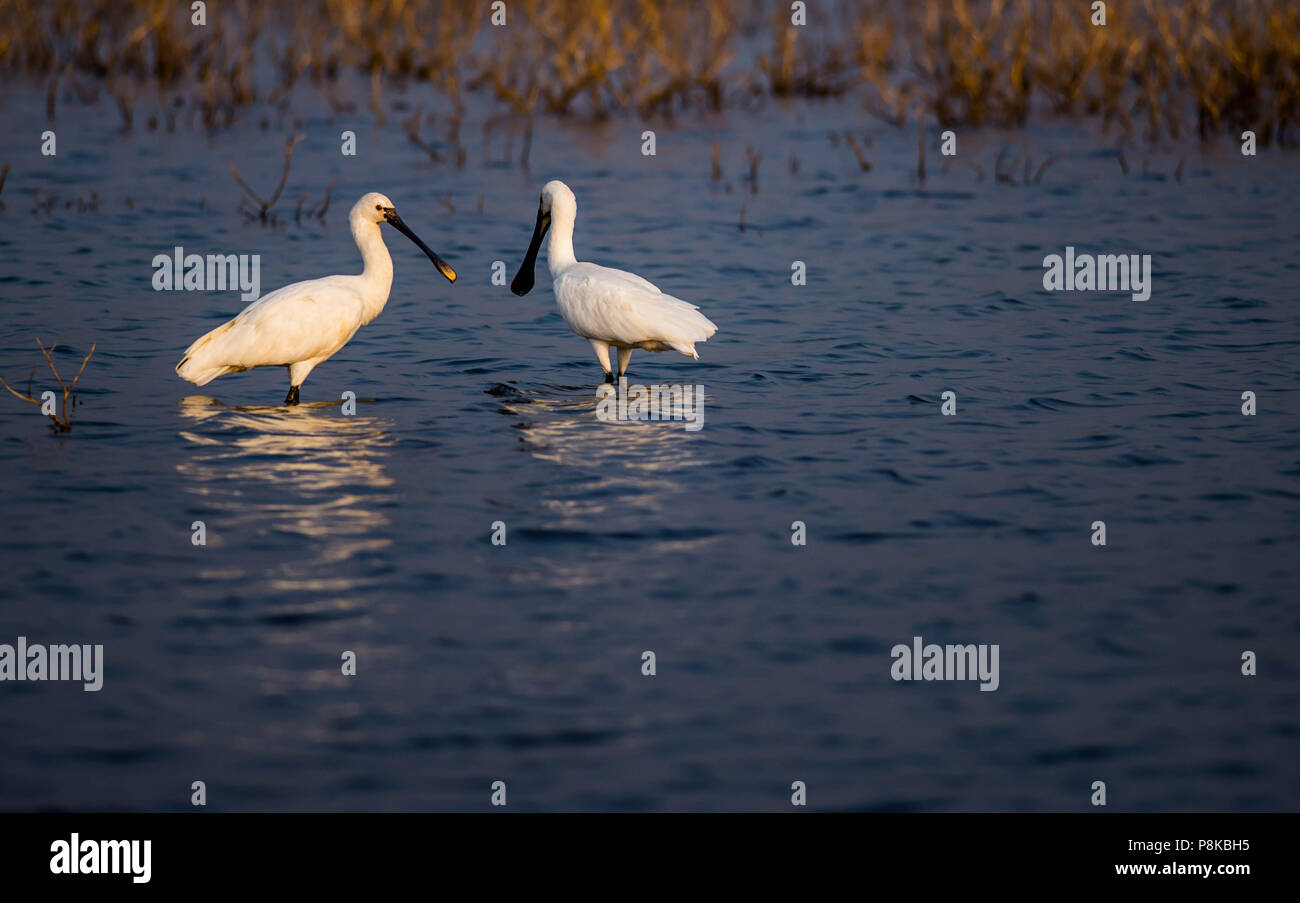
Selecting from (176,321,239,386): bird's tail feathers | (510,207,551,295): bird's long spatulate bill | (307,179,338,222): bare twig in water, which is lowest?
(176,321,239,386): bird's tail feathers

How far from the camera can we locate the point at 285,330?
381 inches

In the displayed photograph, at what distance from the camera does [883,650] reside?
6.25 metres

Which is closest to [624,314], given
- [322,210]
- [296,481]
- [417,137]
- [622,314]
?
[622,314]

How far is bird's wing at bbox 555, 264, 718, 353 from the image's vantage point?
9703mm

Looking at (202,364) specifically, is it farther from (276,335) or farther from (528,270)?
(528,270)

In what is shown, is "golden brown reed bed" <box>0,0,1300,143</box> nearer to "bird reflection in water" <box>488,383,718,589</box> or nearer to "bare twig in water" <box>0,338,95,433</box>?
"bird reflection in water" <box>488,383,718,589</box>

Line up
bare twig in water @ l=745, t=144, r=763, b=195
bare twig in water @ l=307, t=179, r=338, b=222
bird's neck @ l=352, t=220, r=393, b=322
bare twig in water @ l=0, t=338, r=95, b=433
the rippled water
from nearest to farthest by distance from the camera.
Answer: the rippled water, bare twig in water @ l=0, t=338, r=95, b=433, bird's neck @ l=352, t=220, r=393, b=322, bare twig in water @ l=307, t=179, r=338, b=222, bare twig in water @ l=745, t=144, r=763, b=195

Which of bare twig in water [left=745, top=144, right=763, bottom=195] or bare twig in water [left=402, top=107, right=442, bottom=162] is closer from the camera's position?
bare twig in water [left=745, top=144, right=763, bottom=195]

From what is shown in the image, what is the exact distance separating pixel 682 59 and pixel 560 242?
1099cm

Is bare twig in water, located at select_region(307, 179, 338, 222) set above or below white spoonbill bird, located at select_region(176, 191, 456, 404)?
above

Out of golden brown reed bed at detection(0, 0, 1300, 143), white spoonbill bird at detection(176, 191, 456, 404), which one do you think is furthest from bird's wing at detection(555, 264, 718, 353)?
golden brown reed bed at detection(0, 0, 1300, 143)

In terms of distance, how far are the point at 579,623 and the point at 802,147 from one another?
14282 mm

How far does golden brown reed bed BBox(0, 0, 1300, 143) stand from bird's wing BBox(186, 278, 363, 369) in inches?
405
